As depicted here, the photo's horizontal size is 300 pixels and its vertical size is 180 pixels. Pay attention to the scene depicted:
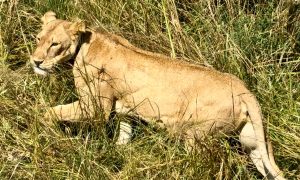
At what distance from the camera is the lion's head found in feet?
15.5

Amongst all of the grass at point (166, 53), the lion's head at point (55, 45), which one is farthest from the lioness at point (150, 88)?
the grass at point (166, 53)

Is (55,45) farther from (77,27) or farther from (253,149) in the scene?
(253,149)

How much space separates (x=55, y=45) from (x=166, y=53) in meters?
1.07

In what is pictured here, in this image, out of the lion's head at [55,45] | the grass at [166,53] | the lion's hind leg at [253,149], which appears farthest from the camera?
the lion's head at [55,45]

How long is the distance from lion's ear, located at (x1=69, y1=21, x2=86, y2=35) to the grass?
352 mm

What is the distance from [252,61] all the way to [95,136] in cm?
158

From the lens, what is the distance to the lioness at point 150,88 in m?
4.51

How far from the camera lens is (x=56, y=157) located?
177 inches

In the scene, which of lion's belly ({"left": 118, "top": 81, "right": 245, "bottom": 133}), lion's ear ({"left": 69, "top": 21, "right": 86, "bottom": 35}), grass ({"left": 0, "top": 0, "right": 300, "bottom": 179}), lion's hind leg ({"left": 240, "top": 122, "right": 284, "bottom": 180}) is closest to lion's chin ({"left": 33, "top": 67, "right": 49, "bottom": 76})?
grass ({"left": 0, "top": 0, "right": 300, "bottom": 179})

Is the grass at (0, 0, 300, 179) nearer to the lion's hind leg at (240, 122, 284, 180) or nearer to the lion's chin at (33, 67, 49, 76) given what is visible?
the lion's hind leg at (240, 122, 284, 180)

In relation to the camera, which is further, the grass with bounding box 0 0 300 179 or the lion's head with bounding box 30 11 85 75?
the lion's head with bounding box 30 11 85 75

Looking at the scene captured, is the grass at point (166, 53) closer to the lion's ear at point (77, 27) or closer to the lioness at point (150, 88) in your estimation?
the lioness at point (150, 88)

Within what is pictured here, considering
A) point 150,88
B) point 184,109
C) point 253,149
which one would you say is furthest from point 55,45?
point 253,149

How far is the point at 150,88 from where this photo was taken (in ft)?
15.6
